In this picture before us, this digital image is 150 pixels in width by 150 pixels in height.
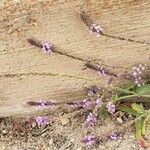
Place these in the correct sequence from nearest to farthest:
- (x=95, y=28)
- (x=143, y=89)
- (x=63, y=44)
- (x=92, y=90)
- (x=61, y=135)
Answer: (x=95, y=28)
(x=63, y=44)
(x=143, y=89)
(x=92, y=90)
(x=61, y=135)

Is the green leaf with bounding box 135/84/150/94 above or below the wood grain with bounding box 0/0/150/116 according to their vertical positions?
below

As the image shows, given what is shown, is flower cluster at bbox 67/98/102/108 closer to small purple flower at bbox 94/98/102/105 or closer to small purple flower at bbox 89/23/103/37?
small purple flower at bbox 94/98/102/105

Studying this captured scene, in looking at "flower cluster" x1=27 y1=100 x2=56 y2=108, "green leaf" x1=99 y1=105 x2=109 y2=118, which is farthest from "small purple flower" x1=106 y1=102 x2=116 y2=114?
"flower cluster" x1=27 y1=100 x2=56 y2=108

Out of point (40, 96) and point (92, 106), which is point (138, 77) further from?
point (40, 96)

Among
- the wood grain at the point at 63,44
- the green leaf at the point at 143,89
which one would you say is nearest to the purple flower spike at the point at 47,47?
the wood grain at the point at 63,44

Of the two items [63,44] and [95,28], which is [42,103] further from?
[95,28]

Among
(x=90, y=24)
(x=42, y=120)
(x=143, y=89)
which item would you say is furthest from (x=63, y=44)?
(x=42, y=120)

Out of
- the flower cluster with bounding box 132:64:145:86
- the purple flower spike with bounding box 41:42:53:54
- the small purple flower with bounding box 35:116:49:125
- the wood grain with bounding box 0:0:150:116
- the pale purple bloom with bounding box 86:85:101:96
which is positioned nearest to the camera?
the wood grain with bounding box 0:0:150:116

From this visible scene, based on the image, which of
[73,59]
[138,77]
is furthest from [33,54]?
[138,77]
